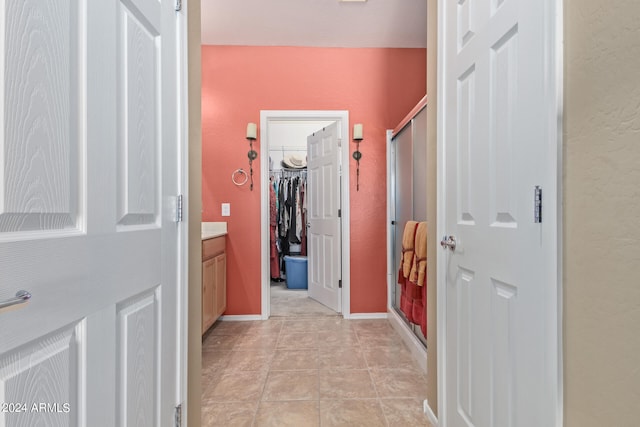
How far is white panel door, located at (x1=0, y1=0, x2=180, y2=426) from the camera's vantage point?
1.88ft

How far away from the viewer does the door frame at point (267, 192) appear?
3211mm

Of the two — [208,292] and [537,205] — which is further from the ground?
[537,205]

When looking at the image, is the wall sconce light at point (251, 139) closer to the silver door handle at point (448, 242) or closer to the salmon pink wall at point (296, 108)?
the salmon pink wall at point (296, 108)

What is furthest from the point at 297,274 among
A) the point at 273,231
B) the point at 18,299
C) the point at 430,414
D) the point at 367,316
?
the point at 18,299

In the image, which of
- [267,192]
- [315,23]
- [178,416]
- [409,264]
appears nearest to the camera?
[178,416]

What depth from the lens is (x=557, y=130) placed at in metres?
0.77

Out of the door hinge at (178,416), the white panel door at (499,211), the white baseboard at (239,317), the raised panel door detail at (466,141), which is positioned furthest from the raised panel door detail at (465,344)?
the white baseboard at (239,317)

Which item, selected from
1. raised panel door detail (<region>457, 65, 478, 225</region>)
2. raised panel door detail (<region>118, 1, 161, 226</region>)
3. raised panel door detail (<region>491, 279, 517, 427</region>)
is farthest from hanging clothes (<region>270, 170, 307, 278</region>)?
raised panel door detail (<region>491, 279, 517, 427</region>)

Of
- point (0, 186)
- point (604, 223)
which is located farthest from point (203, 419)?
point (604, 223)

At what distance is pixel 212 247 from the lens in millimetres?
2730

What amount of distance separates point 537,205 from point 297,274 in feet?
12.9

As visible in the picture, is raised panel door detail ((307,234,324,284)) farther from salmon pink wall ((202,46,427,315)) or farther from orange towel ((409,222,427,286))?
orange towel ((409,222,427,286))

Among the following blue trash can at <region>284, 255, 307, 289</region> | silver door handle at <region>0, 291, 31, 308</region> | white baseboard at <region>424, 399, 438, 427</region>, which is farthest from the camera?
blue trash can at <region>284, 255, 307, 289</region>

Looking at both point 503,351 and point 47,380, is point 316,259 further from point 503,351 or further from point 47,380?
→ point 47,380
